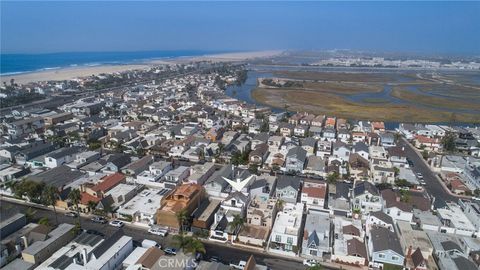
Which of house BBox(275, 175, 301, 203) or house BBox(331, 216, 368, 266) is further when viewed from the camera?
house BBox(275, 175, 301, 203)

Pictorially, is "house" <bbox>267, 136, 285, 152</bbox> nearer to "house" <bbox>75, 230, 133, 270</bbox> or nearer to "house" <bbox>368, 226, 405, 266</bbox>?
"house" <bbox>368, 226, 405, 266</bbox>

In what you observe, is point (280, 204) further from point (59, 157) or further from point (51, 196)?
point (59, 157)

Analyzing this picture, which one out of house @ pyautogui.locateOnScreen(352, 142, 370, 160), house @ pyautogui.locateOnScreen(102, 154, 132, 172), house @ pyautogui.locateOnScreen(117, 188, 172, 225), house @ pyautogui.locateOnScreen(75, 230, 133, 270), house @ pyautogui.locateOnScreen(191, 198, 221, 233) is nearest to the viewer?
house @ pyautogui.locateOnScreen(75, 230, 133, 270)

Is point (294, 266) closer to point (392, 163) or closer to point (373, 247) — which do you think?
point (373, 247)

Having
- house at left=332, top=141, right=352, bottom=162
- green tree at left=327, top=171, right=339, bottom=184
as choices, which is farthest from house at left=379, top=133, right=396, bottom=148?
green tree at left=327, top=171, right=339, bottom=184

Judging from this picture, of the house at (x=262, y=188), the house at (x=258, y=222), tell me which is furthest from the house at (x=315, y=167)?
the house at (x=258, y=222)

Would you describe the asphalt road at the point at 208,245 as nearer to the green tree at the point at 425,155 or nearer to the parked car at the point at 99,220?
the parked car at the point at 99,220
